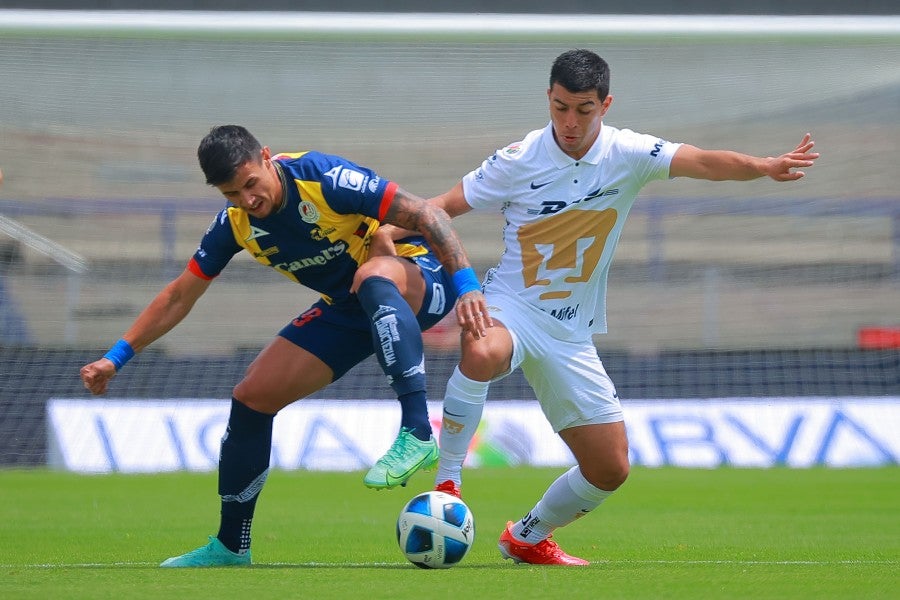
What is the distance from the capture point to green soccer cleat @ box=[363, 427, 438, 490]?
504 cm

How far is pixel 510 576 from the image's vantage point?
5.30 m

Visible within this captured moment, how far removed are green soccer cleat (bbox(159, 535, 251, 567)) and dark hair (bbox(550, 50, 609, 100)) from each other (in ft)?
9.37

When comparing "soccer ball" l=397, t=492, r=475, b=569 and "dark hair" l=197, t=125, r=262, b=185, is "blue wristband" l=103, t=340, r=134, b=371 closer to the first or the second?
"dark hair" l=197, t=125, r=262, b=185

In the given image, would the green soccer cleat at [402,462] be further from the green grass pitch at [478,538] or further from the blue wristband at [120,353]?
the blue wristband at [120,353]

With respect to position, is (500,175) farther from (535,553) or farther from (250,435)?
(535,553)

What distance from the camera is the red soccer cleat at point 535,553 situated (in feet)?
20.7

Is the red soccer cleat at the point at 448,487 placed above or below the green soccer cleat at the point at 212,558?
above

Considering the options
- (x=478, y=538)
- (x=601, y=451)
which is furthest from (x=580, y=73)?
(x=478, y=538)

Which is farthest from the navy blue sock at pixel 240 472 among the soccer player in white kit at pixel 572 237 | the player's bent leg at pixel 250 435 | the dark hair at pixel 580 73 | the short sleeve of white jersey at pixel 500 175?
the dark hair at pixel 580 73

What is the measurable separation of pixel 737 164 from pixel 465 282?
1420 millimetres

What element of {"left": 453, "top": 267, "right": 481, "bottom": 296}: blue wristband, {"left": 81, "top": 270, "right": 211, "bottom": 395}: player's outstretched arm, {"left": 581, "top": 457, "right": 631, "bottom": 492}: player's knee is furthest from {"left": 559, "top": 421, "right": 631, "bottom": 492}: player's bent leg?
{"left": 81, "top": 270, "right": 211, "bottom": 395}: player's outstretched arm

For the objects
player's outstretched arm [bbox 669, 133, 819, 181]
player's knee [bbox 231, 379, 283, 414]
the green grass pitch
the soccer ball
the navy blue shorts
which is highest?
player's outstretched arm [bbox 669, 133, 819, 181]

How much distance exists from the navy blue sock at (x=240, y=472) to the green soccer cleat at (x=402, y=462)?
1287 mm

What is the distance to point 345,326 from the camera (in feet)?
20.6
